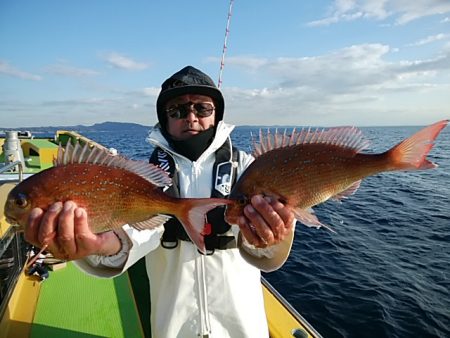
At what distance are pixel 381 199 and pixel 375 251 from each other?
717cm

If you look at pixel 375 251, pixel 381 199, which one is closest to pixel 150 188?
pixel 375 251

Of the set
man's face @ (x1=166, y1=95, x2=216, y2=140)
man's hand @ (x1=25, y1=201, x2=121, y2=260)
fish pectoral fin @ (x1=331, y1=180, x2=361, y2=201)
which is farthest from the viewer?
man's face @ (x1=166, y1=95, x2=216, y2=140)

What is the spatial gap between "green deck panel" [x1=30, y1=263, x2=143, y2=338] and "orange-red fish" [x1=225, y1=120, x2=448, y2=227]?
2333 millimetres

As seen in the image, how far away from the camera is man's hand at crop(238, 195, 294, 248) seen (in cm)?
231

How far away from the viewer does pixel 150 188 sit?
2346 millimetres

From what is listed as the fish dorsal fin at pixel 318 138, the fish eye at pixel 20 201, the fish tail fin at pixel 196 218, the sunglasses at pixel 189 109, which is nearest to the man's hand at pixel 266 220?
the fish tail fin at pixel 196 218

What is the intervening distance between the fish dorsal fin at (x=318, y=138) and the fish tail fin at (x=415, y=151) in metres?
0.26

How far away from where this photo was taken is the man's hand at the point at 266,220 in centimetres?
231

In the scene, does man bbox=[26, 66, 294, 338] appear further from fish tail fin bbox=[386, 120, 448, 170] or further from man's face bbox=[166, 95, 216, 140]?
fish tail fin bbox=[386, 120, 448, 170]

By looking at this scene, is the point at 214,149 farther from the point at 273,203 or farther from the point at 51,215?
the point at 51,215

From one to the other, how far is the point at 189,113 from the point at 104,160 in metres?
1.16

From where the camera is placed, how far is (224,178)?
9.89 feet

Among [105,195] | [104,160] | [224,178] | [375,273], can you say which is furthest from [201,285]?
[375,273]

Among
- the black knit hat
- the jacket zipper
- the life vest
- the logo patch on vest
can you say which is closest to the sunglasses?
the black knit hat
